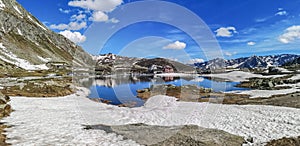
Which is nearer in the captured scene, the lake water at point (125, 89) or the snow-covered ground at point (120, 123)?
the snow-covered ground at point (120, 123)

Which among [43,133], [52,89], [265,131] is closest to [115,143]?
[43,133]

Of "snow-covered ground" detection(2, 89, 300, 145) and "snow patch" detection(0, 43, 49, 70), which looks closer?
"snow-covered ground" detection(2, 89, 300, 145)

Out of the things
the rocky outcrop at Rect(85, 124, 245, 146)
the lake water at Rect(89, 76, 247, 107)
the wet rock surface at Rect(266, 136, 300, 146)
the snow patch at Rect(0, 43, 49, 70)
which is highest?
the snow patch at Rect(0, 43, 49, 70)

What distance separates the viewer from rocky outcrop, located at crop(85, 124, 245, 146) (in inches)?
593

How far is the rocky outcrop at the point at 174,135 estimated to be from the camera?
15055 millimetres

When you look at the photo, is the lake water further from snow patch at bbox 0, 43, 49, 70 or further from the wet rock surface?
snow patch at bbox 0, 43, 49, 70

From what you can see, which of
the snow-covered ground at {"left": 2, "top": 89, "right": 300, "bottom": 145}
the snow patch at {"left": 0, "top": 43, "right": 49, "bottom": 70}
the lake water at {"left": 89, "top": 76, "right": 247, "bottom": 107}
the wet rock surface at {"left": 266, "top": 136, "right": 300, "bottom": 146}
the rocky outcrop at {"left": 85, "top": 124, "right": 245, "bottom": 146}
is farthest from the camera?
the snow patch at {"left": 0, "top": 43, "right": 49, "bottom": 70}

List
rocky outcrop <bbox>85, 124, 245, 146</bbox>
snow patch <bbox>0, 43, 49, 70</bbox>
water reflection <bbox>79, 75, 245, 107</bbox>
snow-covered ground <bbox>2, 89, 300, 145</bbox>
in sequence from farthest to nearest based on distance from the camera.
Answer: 1. snow patch <bbox>0, 43, 49, 70</bbox>
2. water reflection <bbox>79, 75, 245, 107</bbox>
3. snow-covered ground <bbox>2, 89, 300, 145</bbox>
4. rocky outcrop <bbox>85, 124, 245, 146</bbox>

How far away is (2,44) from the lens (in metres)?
168

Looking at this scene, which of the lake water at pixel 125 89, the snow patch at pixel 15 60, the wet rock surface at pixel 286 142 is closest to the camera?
the wet rock surface at pixel 286 142

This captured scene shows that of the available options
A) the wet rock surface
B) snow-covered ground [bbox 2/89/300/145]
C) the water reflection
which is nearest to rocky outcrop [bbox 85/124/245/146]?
snow-covered ground [bbox 2/89/300/145]

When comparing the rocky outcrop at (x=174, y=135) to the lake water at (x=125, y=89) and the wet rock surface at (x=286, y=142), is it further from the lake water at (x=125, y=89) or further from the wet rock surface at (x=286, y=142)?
the lake water at (x=125, y=89)

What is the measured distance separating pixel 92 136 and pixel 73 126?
3453mm

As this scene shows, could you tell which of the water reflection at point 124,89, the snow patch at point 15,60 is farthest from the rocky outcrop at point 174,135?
the snow patch at point 15,60
